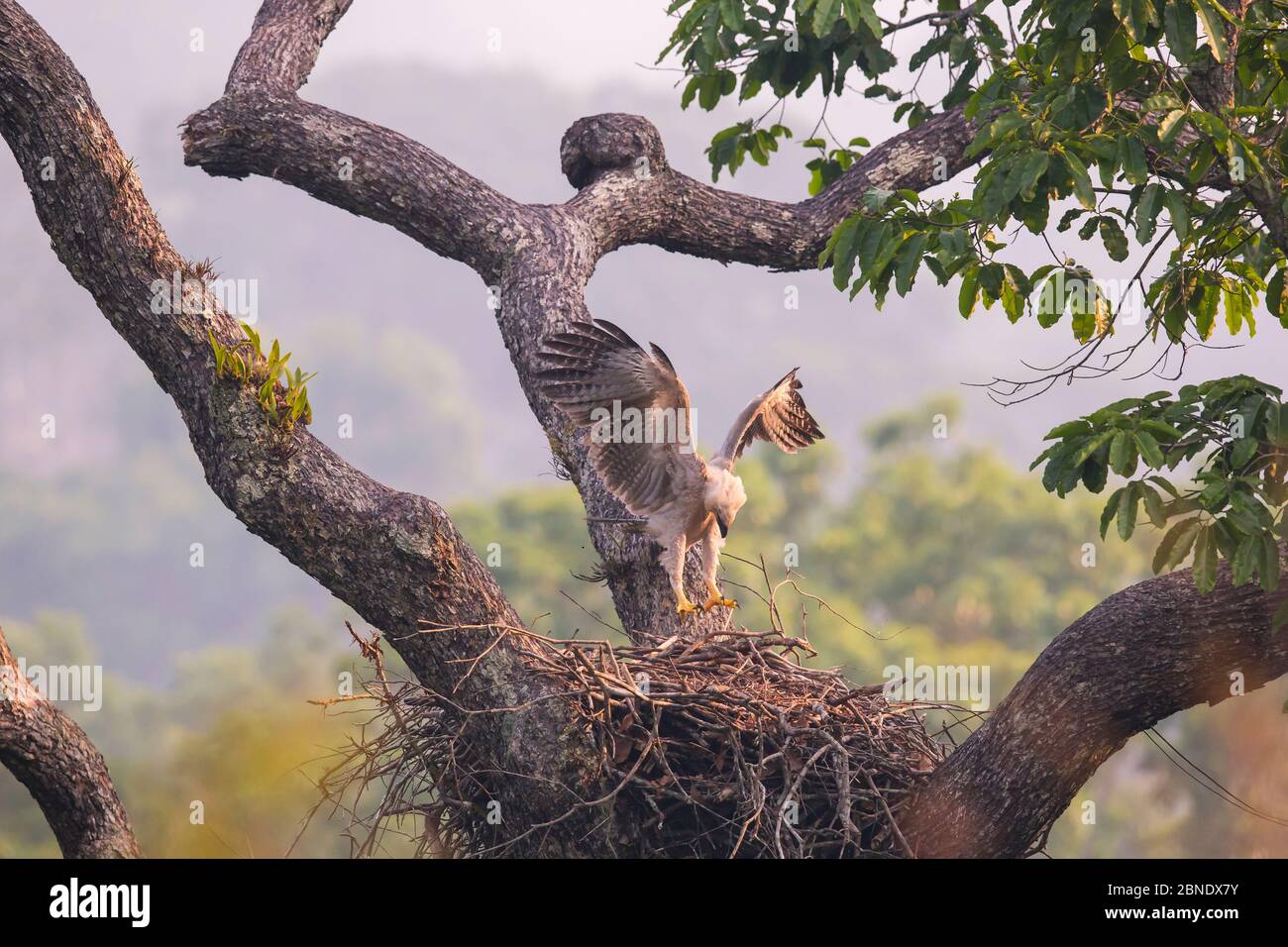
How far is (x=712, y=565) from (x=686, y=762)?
1209 millimetres

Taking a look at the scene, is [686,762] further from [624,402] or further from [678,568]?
[624,402]

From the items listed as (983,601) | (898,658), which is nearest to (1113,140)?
(898,658)

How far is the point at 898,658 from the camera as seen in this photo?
32375mm

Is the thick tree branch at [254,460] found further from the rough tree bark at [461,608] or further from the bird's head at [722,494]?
the bird's head at [722,494]

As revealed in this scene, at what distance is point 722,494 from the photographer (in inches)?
221

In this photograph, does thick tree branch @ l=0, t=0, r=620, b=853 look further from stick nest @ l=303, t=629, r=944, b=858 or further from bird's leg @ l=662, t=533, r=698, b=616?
bird's leg @ l=662, t=533, r=698, b=616

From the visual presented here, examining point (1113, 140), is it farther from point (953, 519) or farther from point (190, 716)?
point (953, 519)

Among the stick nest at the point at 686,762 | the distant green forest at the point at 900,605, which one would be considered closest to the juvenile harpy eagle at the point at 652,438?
the stick nest at the point at 686,762

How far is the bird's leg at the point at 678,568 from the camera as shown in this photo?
570 cm

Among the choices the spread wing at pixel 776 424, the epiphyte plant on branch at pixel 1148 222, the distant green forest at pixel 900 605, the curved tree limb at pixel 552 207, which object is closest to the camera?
the epiphyte plant on branch at pixel 1148 222

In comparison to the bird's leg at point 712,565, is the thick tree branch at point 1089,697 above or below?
below

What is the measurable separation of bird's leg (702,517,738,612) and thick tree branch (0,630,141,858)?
2.37m

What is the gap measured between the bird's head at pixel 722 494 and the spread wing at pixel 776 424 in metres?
0.10

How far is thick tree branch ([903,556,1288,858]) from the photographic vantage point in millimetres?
4203
